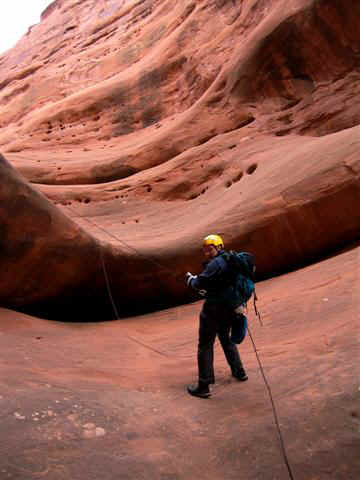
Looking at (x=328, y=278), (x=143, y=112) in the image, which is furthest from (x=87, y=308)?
(x=143, y=112)

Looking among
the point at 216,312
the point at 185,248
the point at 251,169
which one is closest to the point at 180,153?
the point at 251,169

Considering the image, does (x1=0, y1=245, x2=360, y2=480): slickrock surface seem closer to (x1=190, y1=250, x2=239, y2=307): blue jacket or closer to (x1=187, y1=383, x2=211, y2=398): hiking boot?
(x1=187, y1=383, x2=211, y2=398): hiking boot

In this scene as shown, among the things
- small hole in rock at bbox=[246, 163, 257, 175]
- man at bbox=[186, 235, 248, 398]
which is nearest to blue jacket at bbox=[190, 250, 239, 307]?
man at bbox=[186, 235, 248, 398]

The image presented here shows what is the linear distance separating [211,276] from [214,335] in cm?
51

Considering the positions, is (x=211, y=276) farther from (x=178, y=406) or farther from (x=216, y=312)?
(x=178, y=406)

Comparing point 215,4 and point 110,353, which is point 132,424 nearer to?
point 110,353

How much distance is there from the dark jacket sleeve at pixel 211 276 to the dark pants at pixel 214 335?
17 centimetres

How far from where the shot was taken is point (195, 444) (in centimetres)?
271

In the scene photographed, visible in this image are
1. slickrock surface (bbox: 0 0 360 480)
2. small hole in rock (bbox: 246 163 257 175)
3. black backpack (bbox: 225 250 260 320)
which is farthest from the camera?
small hole in rock (bbox: 246 163 257 175)

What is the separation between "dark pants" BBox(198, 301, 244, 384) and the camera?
380cm

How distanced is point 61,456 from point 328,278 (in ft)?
14.2

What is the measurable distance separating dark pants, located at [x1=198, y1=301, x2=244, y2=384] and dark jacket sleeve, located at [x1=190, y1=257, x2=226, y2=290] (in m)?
0.17

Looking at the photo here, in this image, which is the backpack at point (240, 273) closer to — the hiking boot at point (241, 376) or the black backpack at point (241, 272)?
the black backpack at point (241, 272)

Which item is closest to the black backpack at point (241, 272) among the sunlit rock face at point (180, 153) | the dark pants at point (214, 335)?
the dark pants at point (214, 335)
